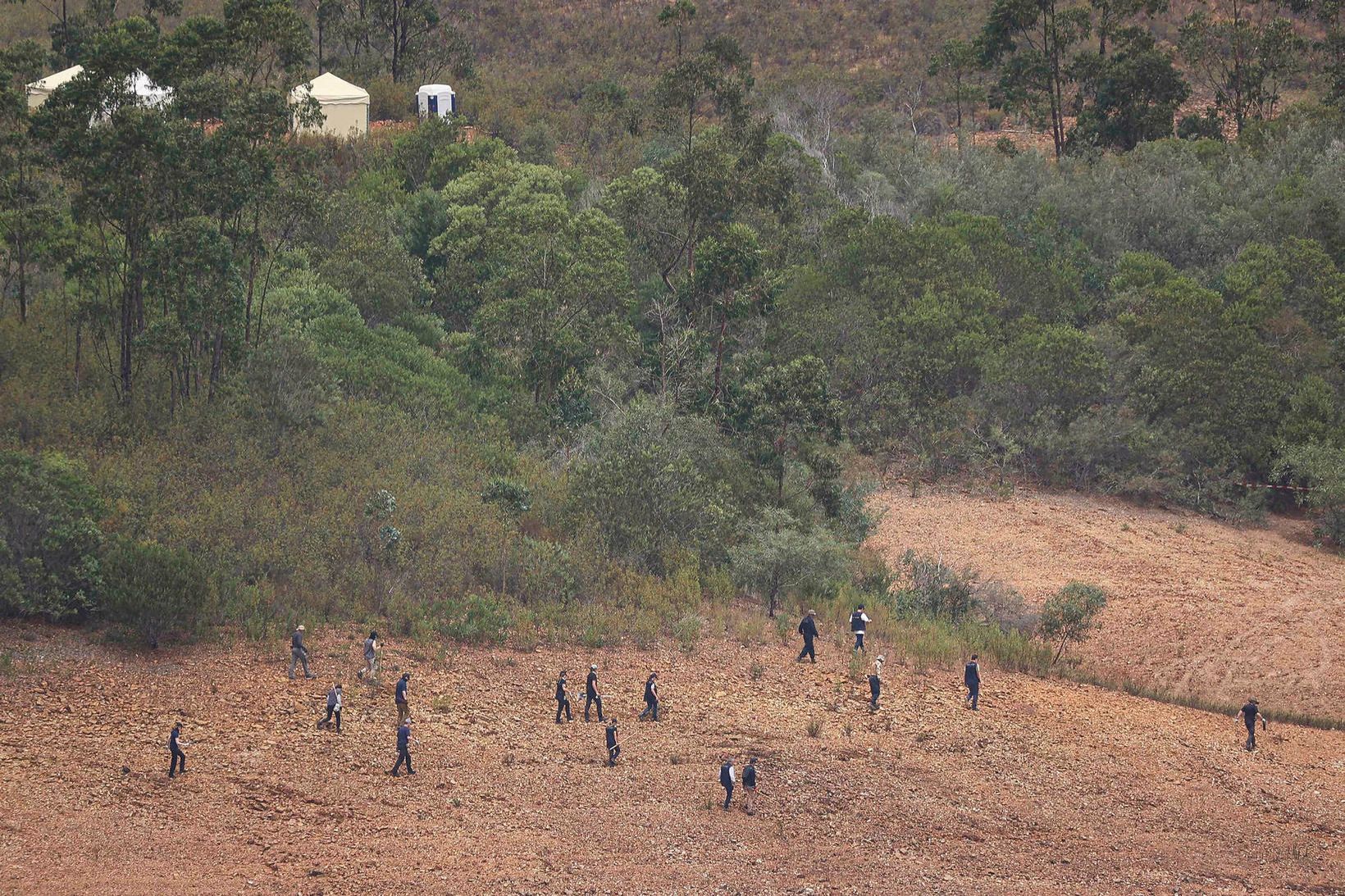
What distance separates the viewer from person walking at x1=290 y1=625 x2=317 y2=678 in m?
25.1

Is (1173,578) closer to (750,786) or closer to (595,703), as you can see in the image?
(595,703)

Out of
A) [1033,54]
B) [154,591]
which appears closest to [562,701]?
[154,591]

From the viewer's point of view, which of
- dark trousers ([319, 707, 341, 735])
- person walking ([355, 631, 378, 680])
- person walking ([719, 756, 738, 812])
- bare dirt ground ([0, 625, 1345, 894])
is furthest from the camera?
person walking ([355, 631, 378, 680])

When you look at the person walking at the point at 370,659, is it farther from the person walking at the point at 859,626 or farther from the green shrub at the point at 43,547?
the person walking at the point at 859,626

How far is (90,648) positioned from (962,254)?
2859cm

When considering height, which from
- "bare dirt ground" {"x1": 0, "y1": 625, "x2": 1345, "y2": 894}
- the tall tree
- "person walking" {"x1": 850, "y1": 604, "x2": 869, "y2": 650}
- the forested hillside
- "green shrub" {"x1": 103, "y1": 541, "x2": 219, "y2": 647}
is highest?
the tall tree

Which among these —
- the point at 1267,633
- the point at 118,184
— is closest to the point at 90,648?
the point at 118,184

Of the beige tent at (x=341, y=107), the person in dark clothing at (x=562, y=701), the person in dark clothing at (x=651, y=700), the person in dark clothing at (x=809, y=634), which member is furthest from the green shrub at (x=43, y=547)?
the beige tent at (x=341, y=107)

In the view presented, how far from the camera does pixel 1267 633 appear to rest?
33031mm

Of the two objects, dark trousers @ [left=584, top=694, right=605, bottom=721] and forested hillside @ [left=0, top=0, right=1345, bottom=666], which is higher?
forested hillside @ [left=0, top=0, right=1345, bottom=666]

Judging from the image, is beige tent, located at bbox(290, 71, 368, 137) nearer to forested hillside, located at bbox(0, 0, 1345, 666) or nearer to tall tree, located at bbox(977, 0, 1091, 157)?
forested hillside, located at bbox(0, 0, 1345, 666)

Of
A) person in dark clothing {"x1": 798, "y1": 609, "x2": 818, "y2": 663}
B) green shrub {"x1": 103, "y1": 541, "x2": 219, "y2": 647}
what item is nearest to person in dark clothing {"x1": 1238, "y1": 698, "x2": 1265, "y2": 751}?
person in dark clothing {"x1": 798, "y1": 609, "x2": 818, "y2": 663}

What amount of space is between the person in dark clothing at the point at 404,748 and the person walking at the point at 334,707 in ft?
4.03

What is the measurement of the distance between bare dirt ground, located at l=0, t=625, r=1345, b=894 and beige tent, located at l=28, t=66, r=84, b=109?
27266 mm
